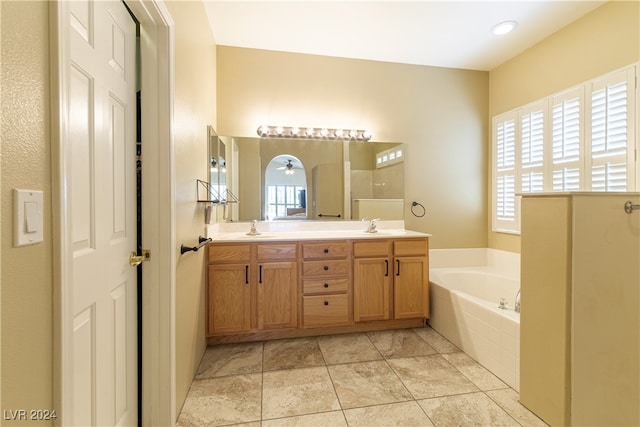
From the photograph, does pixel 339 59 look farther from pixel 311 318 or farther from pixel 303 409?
pixel 303 409

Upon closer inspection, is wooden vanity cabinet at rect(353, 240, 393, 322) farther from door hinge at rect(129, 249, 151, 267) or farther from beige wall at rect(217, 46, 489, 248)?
door hinge at rect(129, 249, 151, 267)

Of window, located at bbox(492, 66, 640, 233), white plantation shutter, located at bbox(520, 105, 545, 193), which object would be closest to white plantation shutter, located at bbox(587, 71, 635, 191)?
window, located at bbox(492, 66, 640, 233)

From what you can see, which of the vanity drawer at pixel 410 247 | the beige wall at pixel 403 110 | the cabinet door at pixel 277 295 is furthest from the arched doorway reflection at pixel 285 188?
the vanity drawer at pixel 410 247

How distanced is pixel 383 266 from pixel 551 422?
1.38 meters

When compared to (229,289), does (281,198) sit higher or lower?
higher

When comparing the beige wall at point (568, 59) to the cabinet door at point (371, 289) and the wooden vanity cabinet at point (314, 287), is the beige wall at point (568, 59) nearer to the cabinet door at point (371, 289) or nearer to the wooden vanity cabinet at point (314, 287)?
the wooden vanity cabinet at point (314, 287)

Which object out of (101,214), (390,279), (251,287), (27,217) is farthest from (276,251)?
(27,217)

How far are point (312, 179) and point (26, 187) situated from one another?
2406mm

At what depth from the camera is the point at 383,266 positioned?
2500 millimetres

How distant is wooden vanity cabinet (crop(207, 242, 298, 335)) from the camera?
2232 millimetres

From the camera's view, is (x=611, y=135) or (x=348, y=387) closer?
(x=348, y=387)

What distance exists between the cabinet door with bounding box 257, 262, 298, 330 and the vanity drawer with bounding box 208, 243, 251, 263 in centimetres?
16

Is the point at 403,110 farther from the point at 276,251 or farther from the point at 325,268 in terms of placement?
the point at 276,251

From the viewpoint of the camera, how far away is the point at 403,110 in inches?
122
